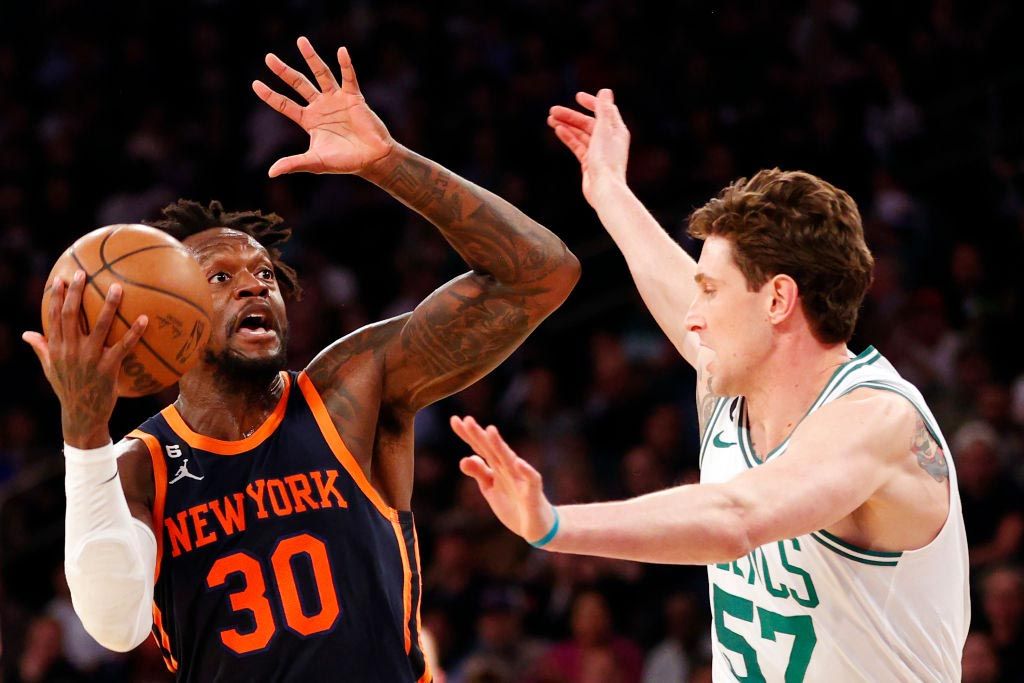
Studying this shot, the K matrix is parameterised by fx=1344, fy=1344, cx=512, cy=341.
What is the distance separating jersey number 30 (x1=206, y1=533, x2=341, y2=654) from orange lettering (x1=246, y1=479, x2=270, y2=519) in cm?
9

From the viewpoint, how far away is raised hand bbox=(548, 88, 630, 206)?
14.3 feet

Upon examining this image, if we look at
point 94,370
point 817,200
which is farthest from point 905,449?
point 94,370

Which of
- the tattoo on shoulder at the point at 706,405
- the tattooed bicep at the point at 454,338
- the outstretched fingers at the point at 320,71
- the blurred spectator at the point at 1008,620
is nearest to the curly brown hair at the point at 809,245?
the tattoo on shoulder at the point at 706,405

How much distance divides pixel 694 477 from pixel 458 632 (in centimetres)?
162

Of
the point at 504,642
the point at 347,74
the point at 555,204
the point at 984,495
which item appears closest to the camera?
the point at 347,74

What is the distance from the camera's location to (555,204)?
9.16 metres

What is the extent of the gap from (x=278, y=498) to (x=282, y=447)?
169 millimetres

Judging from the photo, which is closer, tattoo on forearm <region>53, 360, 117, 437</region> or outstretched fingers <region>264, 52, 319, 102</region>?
tattoo on forearm <region>53, 360, 117, 437</region>

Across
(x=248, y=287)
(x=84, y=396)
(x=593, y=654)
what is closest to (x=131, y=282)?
(x=84, y=396)

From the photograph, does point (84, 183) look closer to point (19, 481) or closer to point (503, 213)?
point (19, 481)

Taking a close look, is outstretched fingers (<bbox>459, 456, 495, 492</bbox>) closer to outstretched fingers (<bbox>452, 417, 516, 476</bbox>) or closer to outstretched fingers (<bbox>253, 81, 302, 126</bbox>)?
outstretched fingers (<bbox>452, 417, 516, 476</bbox>)

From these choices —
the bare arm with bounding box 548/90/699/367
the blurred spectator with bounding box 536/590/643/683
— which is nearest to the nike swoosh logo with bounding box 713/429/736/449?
the bare arm with bounding box 548/90/699/367

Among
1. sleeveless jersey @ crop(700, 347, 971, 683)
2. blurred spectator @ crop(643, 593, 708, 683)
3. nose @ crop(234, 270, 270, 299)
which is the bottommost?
blurred spectator @ crop(643, 593, 708, 683)

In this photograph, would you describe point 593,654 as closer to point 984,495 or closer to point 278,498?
point 984,495
